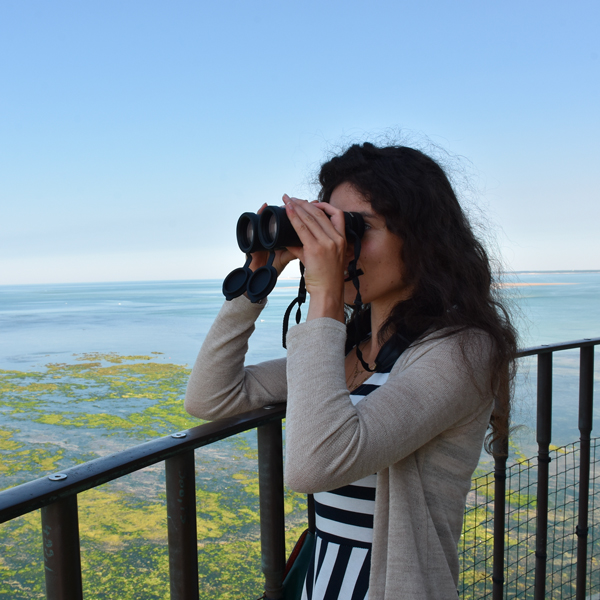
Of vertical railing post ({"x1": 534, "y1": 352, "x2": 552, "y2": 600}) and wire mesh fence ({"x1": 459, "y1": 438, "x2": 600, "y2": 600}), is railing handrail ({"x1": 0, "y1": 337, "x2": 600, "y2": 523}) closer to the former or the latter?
vertical railing post ({"x1": 534, "y1": 352, "x2": 552, "y2": 600})

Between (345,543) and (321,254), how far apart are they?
510 millimetres

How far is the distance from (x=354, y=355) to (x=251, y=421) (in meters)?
0.41

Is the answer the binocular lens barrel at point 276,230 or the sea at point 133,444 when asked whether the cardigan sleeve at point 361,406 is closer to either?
the binocular lens barrel at point 276,230

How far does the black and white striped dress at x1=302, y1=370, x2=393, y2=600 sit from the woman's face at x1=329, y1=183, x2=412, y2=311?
0.59ft

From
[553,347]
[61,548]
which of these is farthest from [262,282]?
[553,347]

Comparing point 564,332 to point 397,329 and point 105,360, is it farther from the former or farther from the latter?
point 397,329

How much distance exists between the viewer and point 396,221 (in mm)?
1063

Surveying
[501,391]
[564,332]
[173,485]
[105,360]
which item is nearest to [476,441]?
[501,391]

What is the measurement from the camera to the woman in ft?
2.72

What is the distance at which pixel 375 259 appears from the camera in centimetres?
105

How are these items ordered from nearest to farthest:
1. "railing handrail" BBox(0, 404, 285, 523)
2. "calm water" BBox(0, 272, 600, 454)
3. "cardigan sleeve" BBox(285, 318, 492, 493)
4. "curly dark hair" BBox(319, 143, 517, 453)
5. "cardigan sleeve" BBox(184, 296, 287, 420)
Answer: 1. "railing handrail" BBox(0, 404, 285, 523)
2. "cardigan sleeve" BBox(285, 318, 492, 493)
3. "curly dark hair" BBox(319, 143, 517, 453)
4. "cardigan sleeve" BBox(184, 296, 287, 420)
5. "calm water" BBox(0, 272, 600, 454)

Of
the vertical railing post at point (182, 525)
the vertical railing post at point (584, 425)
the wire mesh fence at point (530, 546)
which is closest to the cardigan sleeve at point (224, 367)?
the vertical railing post at point (182, 525)

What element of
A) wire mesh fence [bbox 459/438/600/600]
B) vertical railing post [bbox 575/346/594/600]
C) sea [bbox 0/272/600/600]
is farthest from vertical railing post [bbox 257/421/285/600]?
wire mesh fence [bbox 459/438/600/600]

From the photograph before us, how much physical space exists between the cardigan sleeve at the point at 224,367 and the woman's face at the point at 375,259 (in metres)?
0.26
